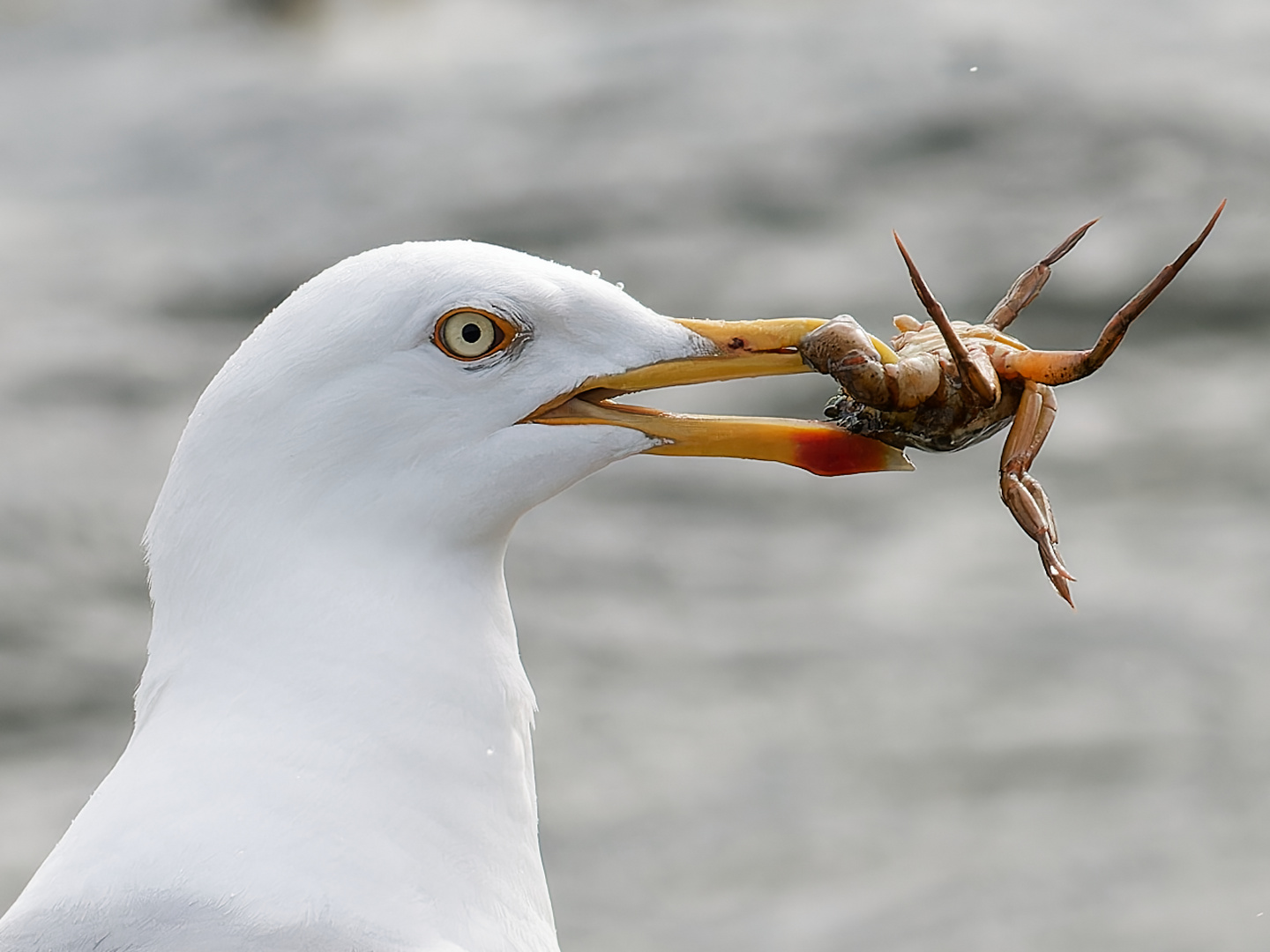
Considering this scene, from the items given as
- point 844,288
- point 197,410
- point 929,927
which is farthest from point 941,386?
point 844,288

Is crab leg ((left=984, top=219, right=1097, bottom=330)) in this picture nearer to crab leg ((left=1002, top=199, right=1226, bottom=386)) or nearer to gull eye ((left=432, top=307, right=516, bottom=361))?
crab leg ((left=1002, top=199, right=1226, bottom=386))

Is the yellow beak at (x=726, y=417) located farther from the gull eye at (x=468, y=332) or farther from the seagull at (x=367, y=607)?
the gull eye at (x=468, y=332)

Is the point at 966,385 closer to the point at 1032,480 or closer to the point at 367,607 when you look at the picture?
the point at 1032,480

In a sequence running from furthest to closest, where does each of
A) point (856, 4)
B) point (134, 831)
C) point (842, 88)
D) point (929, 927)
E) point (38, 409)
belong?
point (856, 4)
point (842, 88)
point (38, 409)
point (929, 927)
point (134, 831)

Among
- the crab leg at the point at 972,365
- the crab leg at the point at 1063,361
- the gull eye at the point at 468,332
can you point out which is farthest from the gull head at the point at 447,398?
the crab leg at the point at 1063,361

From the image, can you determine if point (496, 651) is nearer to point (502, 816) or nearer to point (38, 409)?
point (502, 816)

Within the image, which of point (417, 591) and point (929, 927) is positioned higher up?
point (417, 591)
